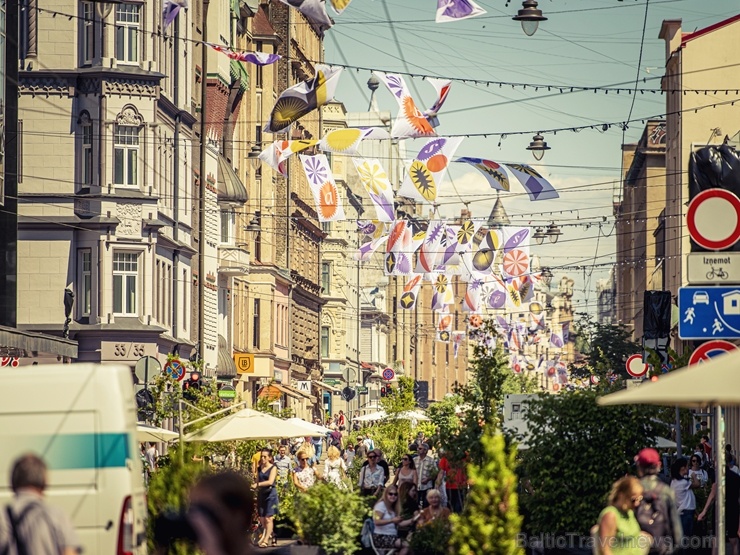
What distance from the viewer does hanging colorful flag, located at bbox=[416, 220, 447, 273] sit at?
153 feet

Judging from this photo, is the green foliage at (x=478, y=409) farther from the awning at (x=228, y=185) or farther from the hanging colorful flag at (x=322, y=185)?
the awning at (x=228, y=185)

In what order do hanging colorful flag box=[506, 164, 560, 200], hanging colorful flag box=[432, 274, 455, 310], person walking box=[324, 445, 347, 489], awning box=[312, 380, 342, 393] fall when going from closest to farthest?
person walking box=[324, 445, 347, 489] → hanging colorful flag box=[506, 164, 560, 200] → hanging colorful flag box=[432, 274, 455, 310] → awning box=[312, 380, 342, 393]

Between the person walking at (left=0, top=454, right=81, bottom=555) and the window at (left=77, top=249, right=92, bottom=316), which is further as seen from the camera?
the window at (left=77, top=249, right=92, bottom=316)

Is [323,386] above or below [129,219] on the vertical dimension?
below

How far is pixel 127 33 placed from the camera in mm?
45719

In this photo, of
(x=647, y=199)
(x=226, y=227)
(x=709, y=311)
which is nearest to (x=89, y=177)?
(x=226, y=227)

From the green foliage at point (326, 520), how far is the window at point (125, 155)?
28.7 metres

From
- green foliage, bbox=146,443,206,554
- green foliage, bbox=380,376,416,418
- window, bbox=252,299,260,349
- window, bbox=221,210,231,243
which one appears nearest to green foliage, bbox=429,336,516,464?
green foliage, bbox=146,443,206,554

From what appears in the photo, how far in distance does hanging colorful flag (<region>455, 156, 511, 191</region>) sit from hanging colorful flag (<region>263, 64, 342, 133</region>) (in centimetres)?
377

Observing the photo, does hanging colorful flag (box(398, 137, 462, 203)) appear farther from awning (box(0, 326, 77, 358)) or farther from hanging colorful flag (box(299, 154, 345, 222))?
awning (box(0, 326, 77, 358))

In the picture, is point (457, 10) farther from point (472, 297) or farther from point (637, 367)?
point (472, 297)

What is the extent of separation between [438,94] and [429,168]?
3.48m

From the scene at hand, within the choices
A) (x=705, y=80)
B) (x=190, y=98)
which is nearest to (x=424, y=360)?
(x=705, y=80)

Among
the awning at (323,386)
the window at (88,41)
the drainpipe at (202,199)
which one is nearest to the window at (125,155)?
the drainpipe at (202,199)
